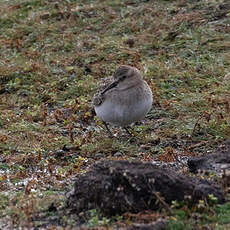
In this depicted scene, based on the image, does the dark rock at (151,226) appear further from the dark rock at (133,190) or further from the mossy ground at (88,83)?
the mossy ground at (88,83)

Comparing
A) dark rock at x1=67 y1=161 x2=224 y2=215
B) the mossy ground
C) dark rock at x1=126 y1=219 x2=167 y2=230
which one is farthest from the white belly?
dark rock at x1=126 y1=219 x2=167 y2=230

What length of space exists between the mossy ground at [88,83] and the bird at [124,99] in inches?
13.2

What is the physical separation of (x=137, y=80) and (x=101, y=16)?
16.3 feet

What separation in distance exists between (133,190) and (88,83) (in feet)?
16.6

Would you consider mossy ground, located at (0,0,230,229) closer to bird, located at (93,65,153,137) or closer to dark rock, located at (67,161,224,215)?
bird, located at (93,65,153,137)

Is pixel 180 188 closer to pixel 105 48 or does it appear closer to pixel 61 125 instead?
pixel 61 125

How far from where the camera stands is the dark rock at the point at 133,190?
530cm

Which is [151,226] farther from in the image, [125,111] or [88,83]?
[88,83]

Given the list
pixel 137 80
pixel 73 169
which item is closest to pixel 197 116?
pixel 137 80

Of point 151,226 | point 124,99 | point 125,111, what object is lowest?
point 125,111

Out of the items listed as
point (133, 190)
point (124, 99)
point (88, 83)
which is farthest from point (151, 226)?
point (88, 83)

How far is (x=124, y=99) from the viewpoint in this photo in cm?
803

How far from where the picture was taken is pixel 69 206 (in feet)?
18.6

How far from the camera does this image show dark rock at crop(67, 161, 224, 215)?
209 inches
